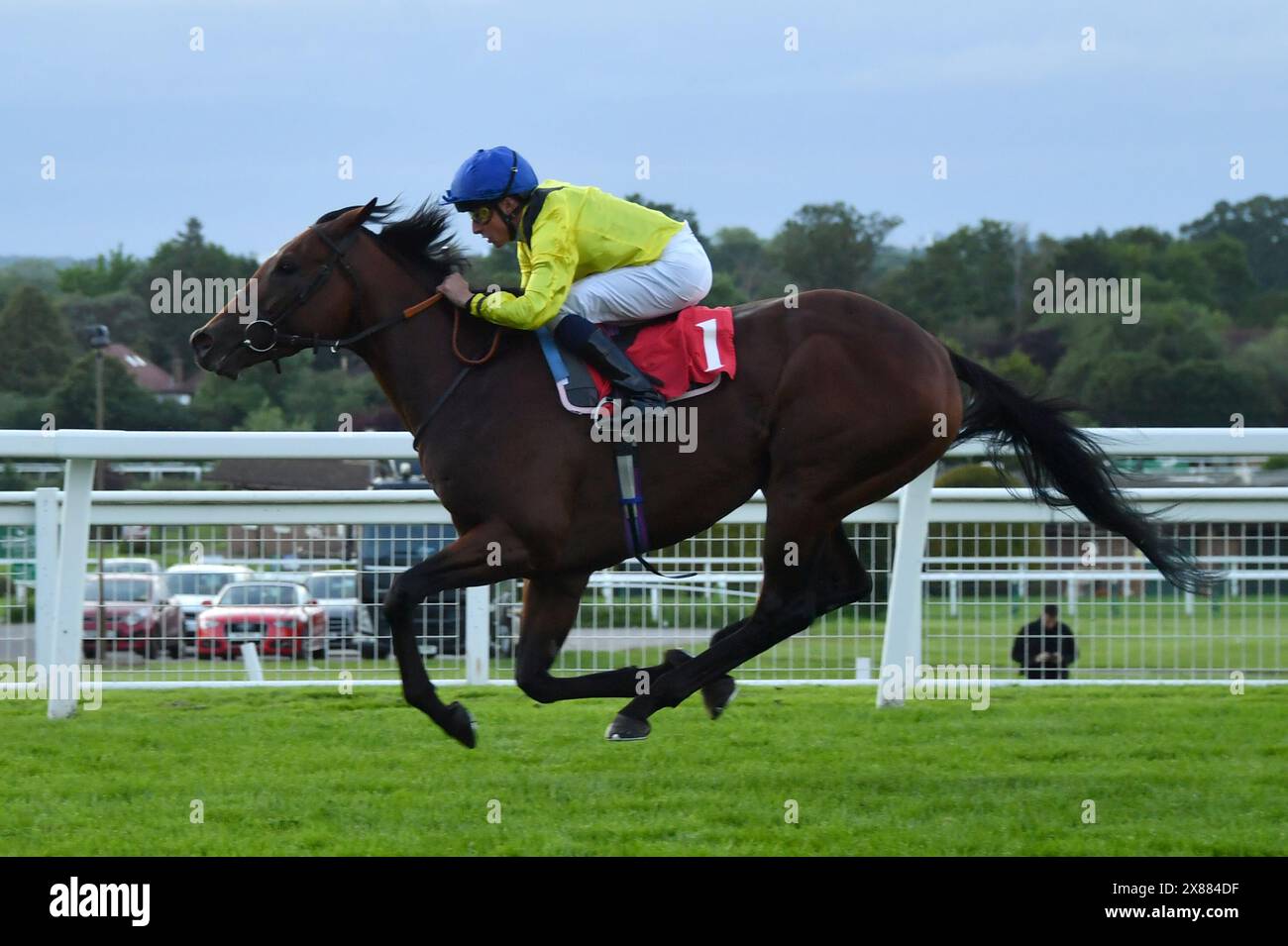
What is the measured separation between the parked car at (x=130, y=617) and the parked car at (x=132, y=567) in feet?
0.08

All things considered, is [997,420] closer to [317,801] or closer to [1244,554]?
[1244,554]

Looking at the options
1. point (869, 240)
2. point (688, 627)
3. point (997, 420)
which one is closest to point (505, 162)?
point (997, 420)

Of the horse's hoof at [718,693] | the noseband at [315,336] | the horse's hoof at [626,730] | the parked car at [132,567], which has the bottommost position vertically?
the horse's hoof at [626,730]

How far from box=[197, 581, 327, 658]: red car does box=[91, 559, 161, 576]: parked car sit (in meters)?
0.26

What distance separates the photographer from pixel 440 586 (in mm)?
4637

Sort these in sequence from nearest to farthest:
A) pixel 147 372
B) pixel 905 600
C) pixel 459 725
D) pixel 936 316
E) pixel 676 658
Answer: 1. pixel 459 725
2. pixel 676 658
3. pixel 905 600
4. pixel 147 372
5. pixel 936 316

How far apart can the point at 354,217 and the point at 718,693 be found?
1.85 metres

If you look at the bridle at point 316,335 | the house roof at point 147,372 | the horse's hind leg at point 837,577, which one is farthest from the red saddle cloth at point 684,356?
the house roof at point 147,372

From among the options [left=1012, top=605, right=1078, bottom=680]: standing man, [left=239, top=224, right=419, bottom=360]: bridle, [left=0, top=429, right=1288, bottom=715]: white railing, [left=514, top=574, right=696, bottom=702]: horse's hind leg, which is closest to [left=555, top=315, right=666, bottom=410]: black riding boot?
[left=239, top=224, right=419, bottom=360]: bridle

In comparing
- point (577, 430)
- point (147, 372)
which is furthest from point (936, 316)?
point (577, 430)

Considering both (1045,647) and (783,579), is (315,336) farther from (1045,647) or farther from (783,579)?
(1045,647)

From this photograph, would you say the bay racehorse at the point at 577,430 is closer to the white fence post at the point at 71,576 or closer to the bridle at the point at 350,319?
the bridle at the point at 350,319

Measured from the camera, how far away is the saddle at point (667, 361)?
4.76 meters
